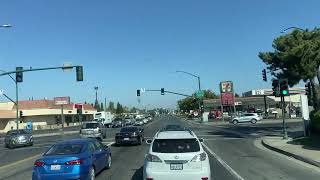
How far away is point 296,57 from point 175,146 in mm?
28488

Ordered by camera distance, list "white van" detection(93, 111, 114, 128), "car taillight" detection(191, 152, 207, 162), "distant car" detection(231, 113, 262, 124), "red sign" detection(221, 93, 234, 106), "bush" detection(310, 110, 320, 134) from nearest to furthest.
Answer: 1. "car taillight" detection(191, 152, 207, 162)
2. "bush" detection(310, 110, 320, 134)
3. "distant car" detection(231, 113, 262, 124)
4. "white van" detection(93, 111, 114, 128)
5. "red sign" detection(221, 93, 234, 106)

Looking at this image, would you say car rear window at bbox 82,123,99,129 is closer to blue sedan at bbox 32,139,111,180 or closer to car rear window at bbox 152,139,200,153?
blue sedan at bbox 32,139,111,180

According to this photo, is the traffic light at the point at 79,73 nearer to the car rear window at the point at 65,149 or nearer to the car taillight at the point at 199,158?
the car rear window at the point at 65,149

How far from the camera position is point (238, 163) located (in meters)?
20.0

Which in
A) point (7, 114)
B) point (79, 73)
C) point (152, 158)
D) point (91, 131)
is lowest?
point (152, 158)

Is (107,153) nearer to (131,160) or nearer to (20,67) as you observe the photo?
(131,160)

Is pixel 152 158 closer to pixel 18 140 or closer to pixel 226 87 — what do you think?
pixel 18 140

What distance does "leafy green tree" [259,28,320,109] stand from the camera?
125 feet

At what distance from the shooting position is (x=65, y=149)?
1495 cm

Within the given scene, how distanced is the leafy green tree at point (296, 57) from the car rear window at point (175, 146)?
27.4 m

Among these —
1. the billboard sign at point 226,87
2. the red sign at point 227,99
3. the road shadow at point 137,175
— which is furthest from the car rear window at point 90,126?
the billboard sign at point 226,87

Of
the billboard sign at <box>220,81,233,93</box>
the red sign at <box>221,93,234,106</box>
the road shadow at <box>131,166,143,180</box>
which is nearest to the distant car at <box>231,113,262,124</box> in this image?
the red sign at <box>221,93,234,106</box>

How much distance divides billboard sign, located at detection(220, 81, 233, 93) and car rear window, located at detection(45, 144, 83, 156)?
8292 cm

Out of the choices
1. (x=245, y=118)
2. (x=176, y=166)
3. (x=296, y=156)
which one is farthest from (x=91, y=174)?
(x=245, y=118)
